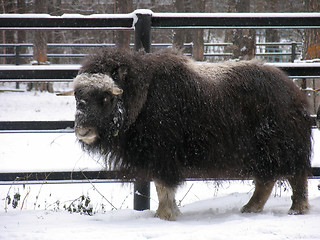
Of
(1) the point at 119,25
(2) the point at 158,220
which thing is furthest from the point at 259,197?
(1) the point at 119,25

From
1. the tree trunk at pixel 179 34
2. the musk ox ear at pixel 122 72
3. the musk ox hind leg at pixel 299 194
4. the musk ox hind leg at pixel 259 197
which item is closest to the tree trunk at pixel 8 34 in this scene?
the tree trunk at pixel 179 34

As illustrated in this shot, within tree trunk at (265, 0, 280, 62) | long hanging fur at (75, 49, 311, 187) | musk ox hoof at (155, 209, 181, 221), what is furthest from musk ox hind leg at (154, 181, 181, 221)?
tree trunk at (265, 0, 280, 62)

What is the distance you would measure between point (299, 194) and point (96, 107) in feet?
5.87

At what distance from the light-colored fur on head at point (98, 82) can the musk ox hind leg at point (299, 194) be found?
1623 mm

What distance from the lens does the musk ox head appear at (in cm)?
286

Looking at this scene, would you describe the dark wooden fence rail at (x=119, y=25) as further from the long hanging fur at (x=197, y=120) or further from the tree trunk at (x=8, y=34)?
the tree trunk at (x=8, y=34)

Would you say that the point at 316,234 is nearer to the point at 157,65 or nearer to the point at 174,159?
the point at 174,159

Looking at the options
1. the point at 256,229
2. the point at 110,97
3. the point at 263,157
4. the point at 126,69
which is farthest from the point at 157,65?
the point at 256,229

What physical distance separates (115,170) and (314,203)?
1.77 m

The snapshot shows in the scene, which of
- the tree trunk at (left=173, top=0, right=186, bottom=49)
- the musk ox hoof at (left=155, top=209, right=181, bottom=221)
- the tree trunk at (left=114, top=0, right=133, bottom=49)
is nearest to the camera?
the musk ox hoof at (left=155, top=209, right=181, bottom=221)

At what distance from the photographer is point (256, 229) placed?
2.56 m

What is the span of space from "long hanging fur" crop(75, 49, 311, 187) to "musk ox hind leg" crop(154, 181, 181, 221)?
185mm

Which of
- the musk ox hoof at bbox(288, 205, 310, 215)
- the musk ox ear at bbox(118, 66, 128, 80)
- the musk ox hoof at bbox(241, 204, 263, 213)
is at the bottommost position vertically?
the musk ox hoof at bbox(241, 204, 263, 213)

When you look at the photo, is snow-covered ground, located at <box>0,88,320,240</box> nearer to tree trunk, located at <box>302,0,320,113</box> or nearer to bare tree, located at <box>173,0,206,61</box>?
tree trunk, located at <box>302,0,320,113</box>
